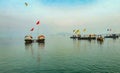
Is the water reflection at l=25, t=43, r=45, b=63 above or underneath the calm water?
underneath

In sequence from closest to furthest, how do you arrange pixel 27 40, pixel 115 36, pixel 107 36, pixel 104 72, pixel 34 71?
pixel 104 72
pixel 34 71
pixel 27 40
pixel 115 36
pixel 107 36

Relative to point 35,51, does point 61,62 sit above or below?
above

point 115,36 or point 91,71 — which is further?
point 115,36

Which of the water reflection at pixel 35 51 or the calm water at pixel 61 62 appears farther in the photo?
the water reflection at pixel 35 51

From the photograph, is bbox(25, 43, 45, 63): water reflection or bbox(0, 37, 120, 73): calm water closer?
bbox(0, 37, 120, 73): calm water

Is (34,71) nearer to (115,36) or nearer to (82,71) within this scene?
(82,71)

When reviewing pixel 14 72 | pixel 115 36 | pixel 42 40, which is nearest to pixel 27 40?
pixel 42 40

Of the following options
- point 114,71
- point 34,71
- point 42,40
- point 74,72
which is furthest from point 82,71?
point 42,40

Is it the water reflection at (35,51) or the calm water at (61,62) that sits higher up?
the calm water at (61,62)

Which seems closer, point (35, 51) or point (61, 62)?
point (61, 62)

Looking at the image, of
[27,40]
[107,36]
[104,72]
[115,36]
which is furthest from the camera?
[107,36]
